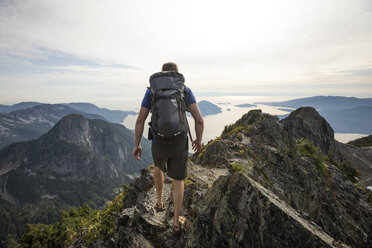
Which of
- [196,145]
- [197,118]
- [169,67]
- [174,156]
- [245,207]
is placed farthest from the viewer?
[196,145]

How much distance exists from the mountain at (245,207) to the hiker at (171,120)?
1303 mm

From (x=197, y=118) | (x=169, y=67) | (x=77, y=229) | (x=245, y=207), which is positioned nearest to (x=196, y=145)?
(x=197, y=118)

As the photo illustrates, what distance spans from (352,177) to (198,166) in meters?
46.9

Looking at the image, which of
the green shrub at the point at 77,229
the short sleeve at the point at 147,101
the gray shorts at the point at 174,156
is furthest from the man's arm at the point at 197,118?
the green shrub at the point at 77,229

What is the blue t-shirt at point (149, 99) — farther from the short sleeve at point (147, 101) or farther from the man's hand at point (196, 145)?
the man's hand at point (196, 145)

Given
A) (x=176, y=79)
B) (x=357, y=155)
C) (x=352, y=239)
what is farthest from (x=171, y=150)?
(x=357, y=155)

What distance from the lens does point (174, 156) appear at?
5660 mm

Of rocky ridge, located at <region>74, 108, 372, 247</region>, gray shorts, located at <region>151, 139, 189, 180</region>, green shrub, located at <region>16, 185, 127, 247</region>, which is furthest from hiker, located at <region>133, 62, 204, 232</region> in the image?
green shrub, located at <region>16, 185, 127, 247</region>

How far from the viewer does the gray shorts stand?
5598 mm

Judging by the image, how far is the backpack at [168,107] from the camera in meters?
5.18

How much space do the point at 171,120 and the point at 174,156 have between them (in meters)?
1.31

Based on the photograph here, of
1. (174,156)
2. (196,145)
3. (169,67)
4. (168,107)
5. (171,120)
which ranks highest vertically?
(169,67)

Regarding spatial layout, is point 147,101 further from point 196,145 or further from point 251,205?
point 251,205

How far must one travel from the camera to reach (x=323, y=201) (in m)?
15.6
